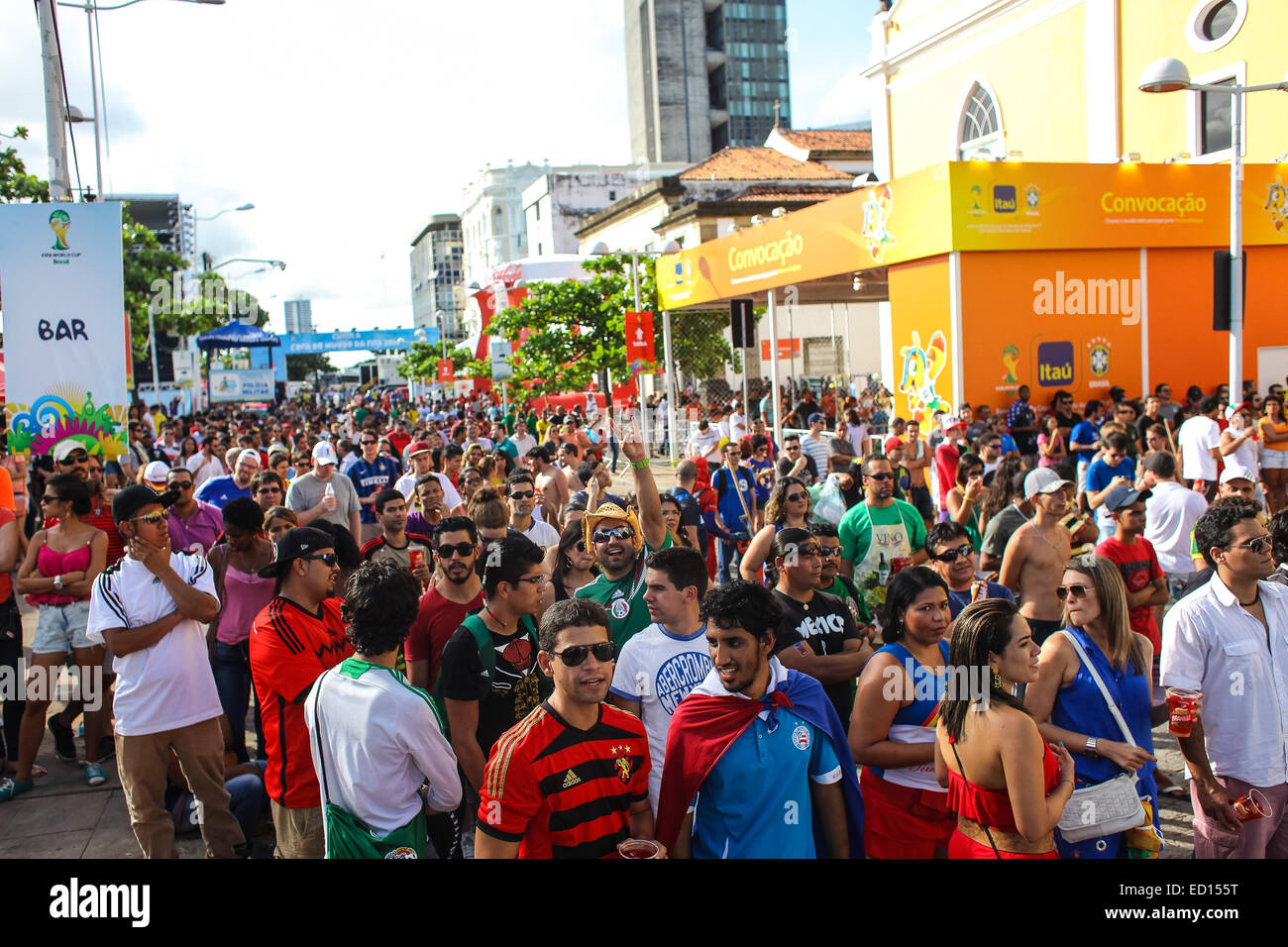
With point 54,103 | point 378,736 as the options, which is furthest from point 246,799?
point 54,103

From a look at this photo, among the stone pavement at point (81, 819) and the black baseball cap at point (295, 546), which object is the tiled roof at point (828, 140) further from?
the black baseball cap at point (295, 546)

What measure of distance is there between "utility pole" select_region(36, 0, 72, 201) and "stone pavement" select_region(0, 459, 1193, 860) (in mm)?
5374

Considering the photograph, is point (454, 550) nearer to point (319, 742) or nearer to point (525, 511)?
point (319, 742)

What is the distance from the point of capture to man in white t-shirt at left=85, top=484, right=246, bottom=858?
14.9 ft

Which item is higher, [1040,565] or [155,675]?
[1040,565]

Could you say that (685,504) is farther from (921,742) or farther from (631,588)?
(921,742)

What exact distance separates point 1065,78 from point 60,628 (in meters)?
24.4

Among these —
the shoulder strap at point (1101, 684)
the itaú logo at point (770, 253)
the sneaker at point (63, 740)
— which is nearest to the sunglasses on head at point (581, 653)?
the shoulder strap at point (1101, 684)

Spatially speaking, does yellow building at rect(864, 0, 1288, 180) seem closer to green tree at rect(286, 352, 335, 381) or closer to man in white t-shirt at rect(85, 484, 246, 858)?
man in white t-shirt at rect(85, 484, 246, 858)

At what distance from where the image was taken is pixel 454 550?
15.5ft

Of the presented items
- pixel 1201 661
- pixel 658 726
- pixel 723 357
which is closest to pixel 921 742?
pixel 658 726

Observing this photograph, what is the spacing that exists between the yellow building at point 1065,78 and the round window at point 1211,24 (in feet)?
0.07

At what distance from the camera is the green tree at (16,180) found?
17344 millimetres

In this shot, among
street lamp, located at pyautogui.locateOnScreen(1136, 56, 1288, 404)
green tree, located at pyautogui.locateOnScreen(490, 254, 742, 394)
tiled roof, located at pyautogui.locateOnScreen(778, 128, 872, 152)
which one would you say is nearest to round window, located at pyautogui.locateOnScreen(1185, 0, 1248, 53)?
street lamp, located at pyautogui.locateOnScreen(1136, 56, 1288, 404)
